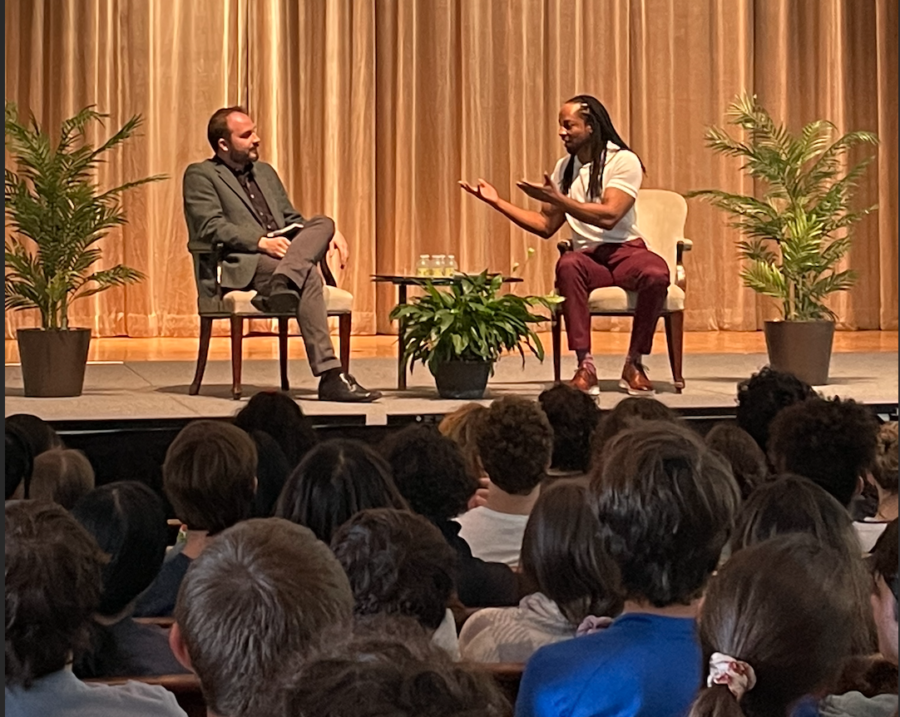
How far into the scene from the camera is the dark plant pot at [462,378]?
543cm

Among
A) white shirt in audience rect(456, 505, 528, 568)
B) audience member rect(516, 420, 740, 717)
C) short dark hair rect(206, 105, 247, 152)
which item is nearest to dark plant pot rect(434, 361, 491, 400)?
short dark hair rect(206, 105, 247, 152)

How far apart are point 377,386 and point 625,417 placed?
2701 mm

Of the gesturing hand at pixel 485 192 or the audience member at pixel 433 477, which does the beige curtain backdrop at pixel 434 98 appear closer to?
the gesturing hand at pixel 485 192

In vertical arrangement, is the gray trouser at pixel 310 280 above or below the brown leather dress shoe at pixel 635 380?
above

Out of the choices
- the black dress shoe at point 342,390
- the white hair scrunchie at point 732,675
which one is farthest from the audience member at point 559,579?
the black dress shoe at point 342,390

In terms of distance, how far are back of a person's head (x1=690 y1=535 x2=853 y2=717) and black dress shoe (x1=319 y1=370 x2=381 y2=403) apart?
3824 mm

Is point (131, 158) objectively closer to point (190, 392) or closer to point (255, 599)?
point (190, 392)

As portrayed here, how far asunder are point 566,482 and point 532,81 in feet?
24.5

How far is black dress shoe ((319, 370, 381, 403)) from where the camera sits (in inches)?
207

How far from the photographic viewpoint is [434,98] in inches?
363

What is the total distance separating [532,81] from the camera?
9.34 metres

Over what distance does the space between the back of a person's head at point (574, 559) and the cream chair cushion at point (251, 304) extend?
11.7 feet

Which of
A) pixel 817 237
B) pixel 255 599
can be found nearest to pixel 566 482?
pixel 255 599

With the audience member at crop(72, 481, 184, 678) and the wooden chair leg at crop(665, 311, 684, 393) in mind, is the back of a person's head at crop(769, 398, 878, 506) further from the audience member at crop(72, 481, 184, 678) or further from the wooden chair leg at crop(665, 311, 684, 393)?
the wooden chair leg at crop(665, 311, 684, 393)
